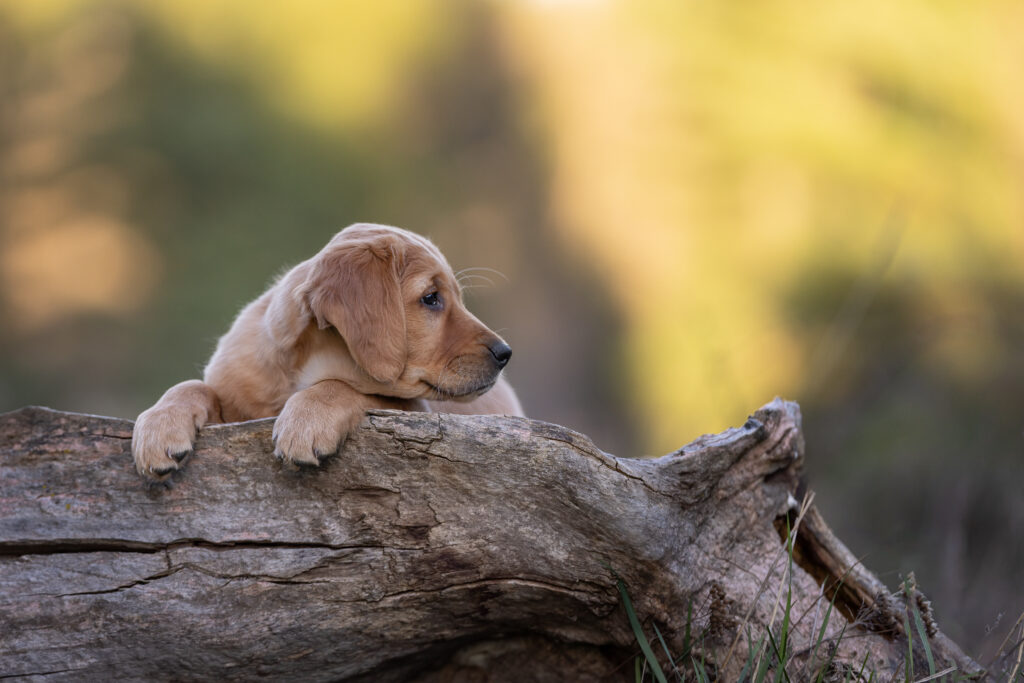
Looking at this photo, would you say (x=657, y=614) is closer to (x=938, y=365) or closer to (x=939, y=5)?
(x=938, y=365)

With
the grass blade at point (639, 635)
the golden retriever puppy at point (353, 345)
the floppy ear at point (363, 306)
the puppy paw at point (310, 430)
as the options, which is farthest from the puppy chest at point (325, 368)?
the grass blade at point (639, 635)

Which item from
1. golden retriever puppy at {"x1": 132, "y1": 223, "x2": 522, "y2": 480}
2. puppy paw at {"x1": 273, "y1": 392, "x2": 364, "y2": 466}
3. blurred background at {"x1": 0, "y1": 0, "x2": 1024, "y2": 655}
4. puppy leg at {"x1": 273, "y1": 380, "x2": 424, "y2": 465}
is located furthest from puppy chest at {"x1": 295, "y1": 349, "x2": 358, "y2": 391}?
blurred background at {"x1": 0, "y1": 0, "x2": 1024, "y2": 655}

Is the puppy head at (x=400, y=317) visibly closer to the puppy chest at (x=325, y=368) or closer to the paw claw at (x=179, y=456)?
the puppy chest at (x=325, y=368)

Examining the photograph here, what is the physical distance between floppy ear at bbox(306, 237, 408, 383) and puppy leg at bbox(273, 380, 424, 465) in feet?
0.78

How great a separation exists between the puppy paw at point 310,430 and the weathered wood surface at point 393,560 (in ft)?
0.21

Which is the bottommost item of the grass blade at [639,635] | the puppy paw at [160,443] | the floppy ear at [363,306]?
the puppy paw at [160,443]

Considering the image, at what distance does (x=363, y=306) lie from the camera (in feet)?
10.6

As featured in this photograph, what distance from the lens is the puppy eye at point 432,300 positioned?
140 inches

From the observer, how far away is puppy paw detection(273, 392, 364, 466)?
2.80 m

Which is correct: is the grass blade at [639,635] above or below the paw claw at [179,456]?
above

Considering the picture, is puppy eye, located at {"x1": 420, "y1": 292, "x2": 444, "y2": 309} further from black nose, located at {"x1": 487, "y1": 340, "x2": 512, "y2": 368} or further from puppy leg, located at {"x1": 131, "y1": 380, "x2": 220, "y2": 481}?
puppy leg, located at {"x1": 131, "y1": 380, "x2": 220, "y2": 481}

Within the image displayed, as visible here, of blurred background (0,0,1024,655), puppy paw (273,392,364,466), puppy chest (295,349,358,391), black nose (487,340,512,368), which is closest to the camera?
puppy paw (273,392,364,466)

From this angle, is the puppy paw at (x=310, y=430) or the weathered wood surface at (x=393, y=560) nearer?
the weathered wood surface at (x=393, y=560)

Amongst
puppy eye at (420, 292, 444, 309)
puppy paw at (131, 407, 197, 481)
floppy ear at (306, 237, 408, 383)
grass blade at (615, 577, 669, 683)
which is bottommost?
puppy paw at (131, 407, 197, 481)
